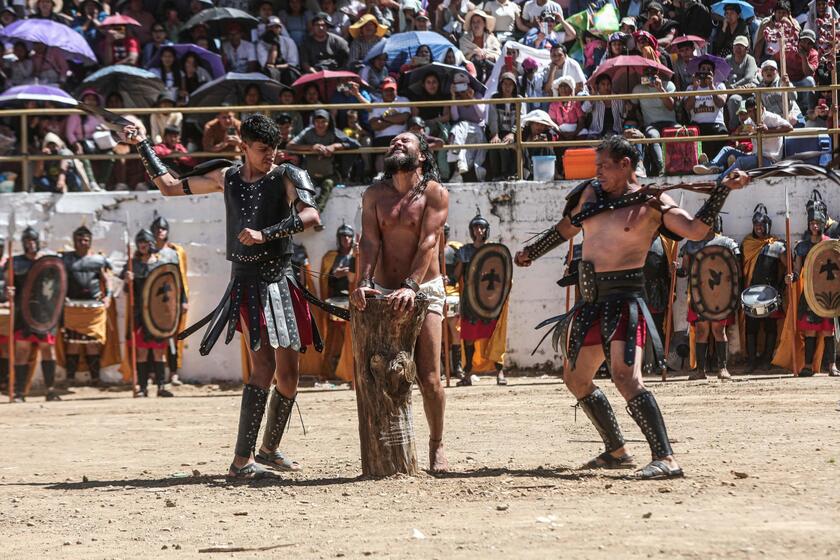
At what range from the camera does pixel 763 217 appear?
14.2 metres

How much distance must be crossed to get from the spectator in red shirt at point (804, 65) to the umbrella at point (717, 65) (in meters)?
0.70

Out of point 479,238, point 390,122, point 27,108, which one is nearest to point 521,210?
point 479,238

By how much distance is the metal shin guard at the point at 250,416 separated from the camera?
764 centimetres

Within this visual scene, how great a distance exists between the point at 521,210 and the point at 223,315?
767 centimetres

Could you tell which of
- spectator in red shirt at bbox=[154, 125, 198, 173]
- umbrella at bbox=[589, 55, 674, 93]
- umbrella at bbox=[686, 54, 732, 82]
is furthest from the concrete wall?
umbrella at bbox=[686, 54, 732, 82]

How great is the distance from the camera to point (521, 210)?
1502cm

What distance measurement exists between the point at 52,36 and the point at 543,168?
5971 millimetres

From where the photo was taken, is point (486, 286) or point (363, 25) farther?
point (363, 25)

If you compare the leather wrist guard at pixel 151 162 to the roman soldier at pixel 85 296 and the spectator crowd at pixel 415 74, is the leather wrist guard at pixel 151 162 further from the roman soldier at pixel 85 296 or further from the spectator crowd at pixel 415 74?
the roman soldier at pixel 85 296

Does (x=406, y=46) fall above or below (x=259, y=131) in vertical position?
above

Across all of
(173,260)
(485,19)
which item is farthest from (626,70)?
(173,260)

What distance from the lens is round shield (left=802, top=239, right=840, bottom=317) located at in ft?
44.2

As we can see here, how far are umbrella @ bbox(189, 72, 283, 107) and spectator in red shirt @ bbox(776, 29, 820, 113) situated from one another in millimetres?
5758

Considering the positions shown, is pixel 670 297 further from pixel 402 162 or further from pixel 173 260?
pixel 402 162
